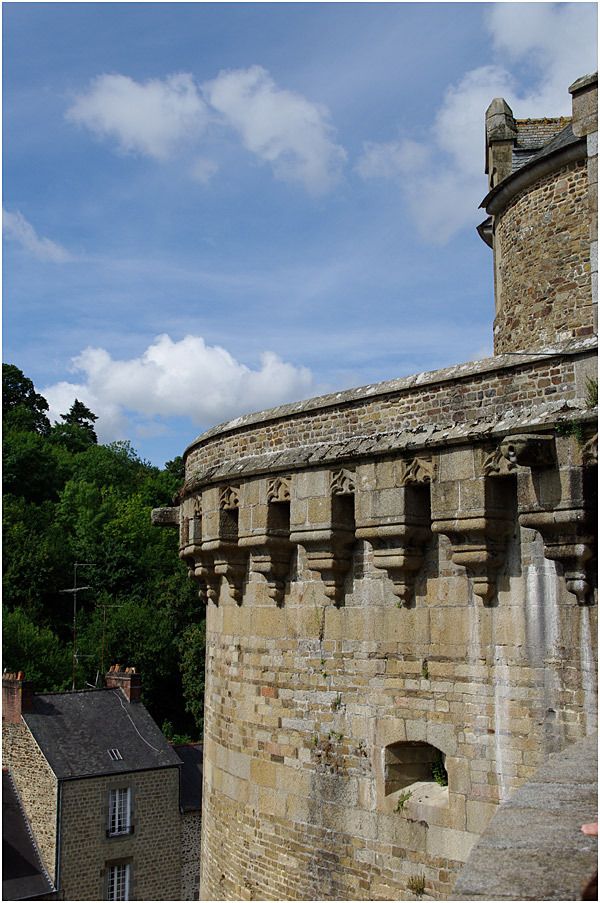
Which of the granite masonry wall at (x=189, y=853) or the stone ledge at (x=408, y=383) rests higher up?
the stone ledge at (x=408, y=383)

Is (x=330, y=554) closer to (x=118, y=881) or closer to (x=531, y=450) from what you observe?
(x=531, y=450)

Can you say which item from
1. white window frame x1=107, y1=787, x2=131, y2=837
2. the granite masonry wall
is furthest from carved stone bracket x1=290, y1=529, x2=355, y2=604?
the granite masonry wall

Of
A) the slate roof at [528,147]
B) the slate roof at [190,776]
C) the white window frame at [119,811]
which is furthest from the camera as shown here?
the slate roof at [190,776]

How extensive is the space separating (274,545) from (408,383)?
2265 millimetres

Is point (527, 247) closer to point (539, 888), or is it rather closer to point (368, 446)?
point (368, 446)

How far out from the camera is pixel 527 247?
40.1 ft

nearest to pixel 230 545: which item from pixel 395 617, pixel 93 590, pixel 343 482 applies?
pixel 343 482

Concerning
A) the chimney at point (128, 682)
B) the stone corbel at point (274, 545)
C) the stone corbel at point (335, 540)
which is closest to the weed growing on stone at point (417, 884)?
the stone corbel at point (335, 540)

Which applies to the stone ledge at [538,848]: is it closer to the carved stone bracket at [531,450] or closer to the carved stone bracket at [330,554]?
the carved stone bracket at [531,450]

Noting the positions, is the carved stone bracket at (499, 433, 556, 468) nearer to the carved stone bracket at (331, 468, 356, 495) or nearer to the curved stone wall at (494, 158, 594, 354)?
the carved stone bracket at (331, 468, 356, 495)

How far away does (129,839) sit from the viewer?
23.8 meters

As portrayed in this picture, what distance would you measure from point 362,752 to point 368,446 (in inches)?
115

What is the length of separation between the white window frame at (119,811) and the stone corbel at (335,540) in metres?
17.6

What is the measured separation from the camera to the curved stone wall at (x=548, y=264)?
11422mm
